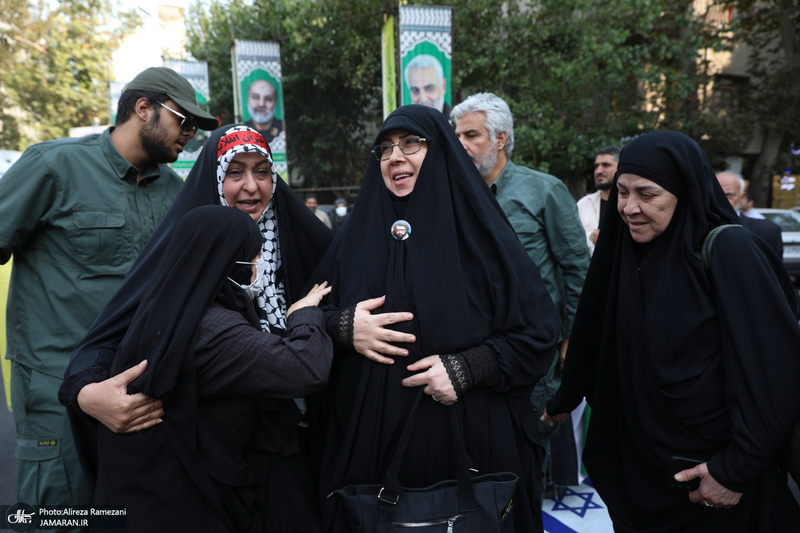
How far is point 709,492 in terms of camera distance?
1711 millimetres

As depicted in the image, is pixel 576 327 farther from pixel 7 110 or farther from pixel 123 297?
pixel 7 110

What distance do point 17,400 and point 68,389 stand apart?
0.82 m

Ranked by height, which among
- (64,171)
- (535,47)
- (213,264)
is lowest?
(213,264)

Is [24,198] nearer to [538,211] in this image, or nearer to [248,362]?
[248,362]

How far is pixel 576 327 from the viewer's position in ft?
7.41

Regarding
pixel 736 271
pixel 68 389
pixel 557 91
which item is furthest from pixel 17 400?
pixel 557 91

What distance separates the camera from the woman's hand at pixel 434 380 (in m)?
1.75

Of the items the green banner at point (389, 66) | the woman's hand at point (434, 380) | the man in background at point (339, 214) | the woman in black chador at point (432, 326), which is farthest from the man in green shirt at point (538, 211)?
the man in background at point (339, 214)

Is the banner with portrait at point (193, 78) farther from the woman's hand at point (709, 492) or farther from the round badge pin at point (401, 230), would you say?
the woman's hand at point (709, 492)

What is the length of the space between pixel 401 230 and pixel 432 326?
1.17 feet

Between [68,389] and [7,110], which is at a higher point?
[7,110]

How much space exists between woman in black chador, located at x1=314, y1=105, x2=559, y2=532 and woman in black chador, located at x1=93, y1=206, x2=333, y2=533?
28cm

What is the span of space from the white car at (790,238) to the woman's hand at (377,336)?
10.1 m

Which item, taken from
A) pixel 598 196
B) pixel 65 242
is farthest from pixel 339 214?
pixel 65 242
